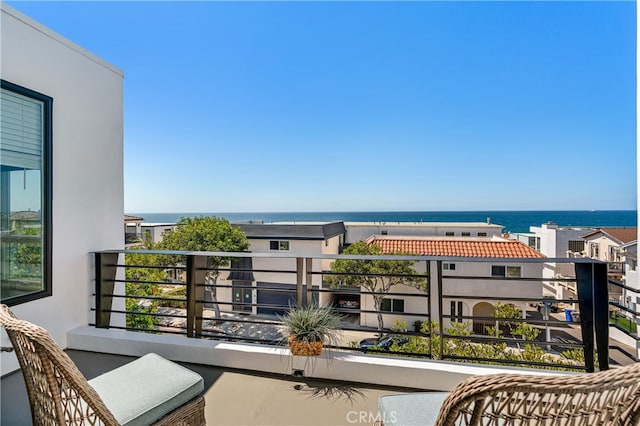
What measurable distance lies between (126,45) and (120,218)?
12.5 feet

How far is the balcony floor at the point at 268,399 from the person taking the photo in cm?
178

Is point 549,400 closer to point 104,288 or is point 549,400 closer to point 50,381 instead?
point 50,381

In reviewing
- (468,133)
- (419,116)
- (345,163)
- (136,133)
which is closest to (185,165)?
(345,163)

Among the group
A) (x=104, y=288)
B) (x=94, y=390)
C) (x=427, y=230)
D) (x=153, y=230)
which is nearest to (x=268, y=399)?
(x=94, y=390)

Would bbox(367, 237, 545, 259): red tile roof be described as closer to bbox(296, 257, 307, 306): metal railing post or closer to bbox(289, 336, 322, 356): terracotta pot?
bbox(296, 257, 307, 306): metal railing post

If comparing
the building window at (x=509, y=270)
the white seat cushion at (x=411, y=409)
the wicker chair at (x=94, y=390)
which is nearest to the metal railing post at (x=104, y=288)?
the wicker chair at (x=94, y=390)

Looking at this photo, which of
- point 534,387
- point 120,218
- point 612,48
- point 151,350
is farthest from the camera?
point 612,48

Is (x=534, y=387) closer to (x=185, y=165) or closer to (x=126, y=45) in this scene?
(x=126, y=45)

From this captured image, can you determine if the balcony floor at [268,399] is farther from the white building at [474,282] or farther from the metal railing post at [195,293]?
the white building at [474,282]

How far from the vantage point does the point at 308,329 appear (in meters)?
2.22

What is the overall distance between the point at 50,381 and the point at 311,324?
1.51 m

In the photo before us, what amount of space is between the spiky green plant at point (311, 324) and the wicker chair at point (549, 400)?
1543mm

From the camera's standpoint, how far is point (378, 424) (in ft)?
4.26

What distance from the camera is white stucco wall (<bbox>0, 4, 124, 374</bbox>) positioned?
244cm
